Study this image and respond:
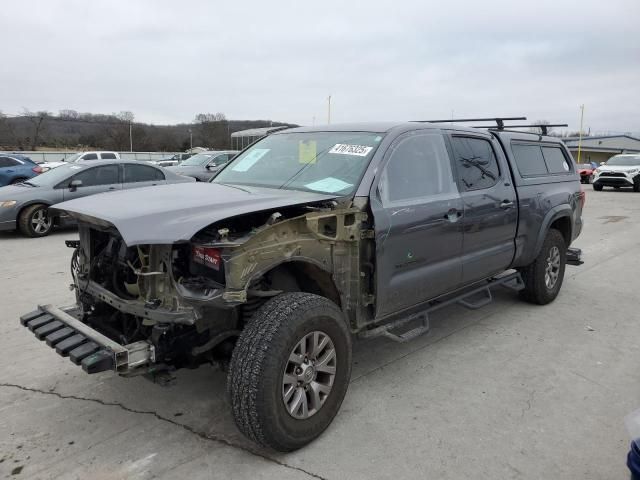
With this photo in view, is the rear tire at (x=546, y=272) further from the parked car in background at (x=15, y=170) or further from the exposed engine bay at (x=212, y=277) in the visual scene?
the parked car in background at (x=15, y=170)

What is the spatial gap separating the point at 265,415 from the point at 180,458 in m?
0.61

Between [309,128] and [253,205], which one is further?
[309,128]

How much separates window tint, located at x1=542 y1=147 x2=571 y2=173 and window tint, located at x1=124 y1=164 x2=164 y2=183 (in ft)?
26.6

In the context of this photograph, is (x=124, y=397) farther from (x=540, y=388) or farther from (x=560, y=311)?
(x=560, y=311)

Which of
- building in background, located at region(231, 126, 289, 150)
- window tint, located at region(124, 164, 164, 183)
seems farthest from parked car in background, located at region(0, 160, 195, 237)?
building in background, located at region(231, 126, 289, 150)

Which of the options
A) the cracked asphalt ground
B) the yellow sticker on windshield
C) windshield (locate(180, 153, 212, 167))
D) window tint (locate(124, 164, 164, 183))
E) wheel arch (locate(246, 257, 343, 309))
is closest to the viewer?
the cracked asphalt ground

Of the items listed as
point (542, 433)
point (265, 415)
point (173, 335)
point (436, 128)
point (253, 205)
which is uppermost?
point (436, 128)

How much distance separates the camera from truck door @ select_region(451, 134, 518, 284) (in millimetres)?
4301

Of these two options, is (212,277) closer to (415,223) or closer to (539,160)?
(415,223)

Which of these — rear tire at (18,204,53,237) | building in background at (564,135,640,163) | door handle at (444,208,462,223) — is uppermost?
building in background at (564,135,640,163)

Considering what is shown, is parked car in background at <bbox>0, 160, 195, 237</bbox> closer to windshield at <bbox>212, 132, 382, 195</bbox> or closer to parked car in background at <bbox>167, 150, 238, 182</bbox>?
parked car in background at <bbox>167, 150, 238, 182</bbox>

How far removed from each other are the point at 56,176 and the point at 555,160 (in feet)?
30.0

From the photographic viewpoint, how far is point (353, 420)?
3256 millimetres

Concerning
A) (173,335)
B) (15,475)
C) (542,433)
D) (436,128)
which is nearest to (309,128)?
(436,128)
